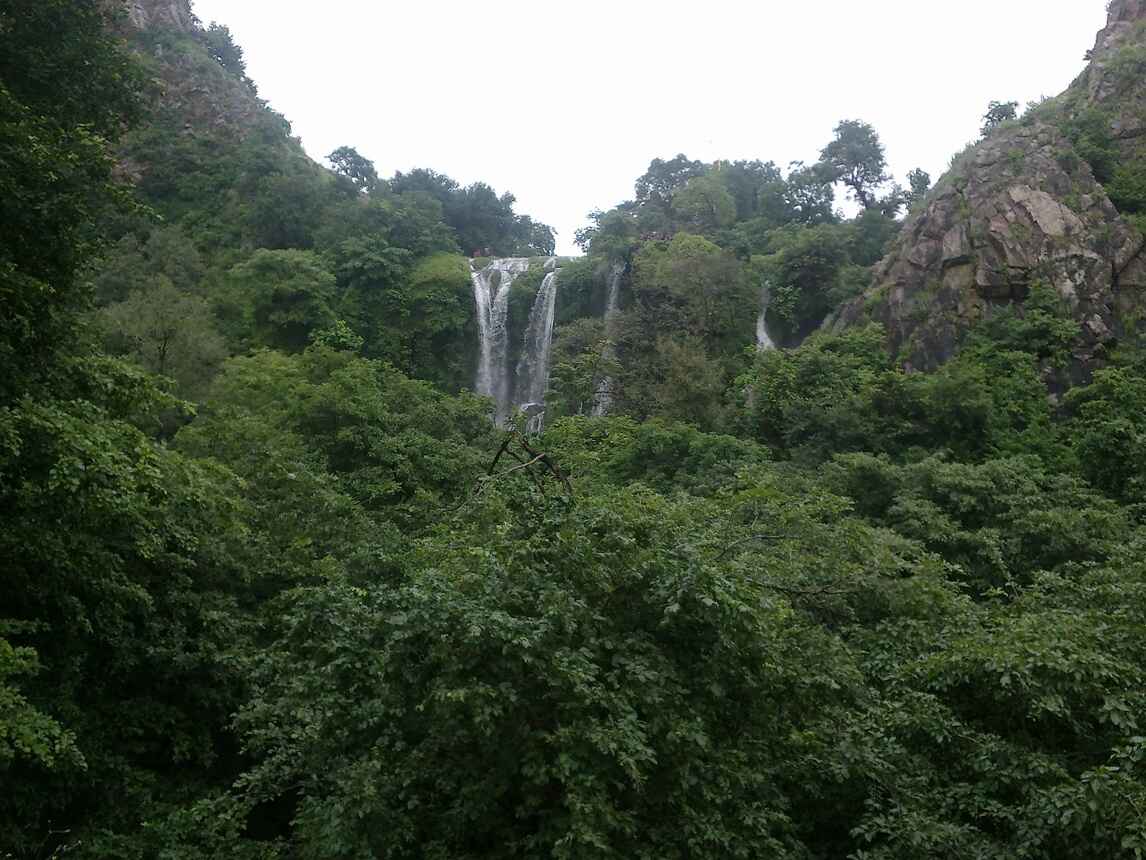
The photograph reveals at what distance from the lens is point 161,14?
3975cm

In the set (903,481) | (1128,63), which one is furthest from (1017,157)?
(903,481)

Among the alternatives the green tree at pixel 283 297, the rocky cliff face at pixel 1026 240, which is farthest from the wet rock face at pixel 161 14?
the rocky cliff face at pixel 1026 240

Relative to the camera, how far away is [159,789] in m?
7.15

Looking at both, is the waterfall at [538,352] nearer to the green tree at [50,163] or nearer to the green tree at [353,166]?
the green tree at [353,166]

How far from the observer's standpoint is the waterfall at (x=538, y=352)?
26188mm

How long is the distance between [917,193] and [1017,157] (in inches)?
395

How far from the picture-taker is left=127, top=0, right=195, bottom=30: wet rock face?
38.0 m

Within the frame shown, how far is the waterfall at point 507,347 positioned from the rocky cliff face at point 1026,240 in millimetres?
10046

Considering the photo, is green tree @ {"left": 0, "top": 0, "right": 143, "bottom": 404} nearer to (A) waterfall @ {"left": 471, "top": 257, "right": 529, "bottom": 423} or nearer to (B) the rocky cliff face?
(B) the rocky cliff face

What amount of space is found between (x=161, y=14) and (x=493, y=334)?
27.9m

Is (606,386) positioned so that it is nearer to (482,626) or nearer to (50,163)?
(50,163)

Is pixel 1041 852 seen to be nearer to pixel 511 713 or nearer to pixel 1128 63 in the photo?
pixel 511 713

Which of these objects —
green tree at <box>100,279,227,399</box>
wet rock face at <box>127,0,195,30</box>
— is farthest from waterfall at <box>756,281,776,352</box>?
wet rock face at <box>127,0,195,30</box>

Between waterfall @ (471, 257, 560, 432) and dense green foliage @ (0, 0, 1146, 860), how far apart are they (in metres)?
10.6
